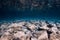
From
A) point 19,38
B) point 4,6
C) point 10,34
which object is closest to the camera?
point 19,38

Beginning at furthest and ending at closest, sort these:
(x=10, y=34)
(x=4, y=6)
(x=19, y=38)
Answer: (x=4, y=6) → (x=10, y=34) → (x=19, y=38)

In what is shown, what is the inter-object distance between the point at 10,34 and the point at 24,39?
1076 millimetres

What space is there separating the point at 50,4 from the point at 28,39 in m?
29.5

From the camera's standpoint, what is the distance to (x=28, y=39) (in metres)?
8.53

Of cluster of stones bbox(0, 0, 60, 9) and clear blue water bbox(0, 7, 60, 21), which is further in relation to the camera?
cluster of stones bbox(0, 0, 60, 9)

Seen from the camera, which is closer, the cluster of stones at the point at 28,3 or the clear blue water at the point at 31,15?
the clear blue water at the point at 31,15

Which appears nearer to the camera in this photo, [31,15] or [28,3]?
[31,15]

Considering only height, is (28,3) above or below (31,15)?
below

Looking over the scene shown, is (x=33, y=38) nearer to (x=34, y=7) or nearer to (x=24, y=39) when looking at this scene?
(x=24, y=39)

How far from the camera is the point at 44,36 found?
28.8 feet

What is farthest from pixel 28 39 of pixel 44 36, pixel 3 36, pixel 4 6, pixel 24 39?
pixel 4 6

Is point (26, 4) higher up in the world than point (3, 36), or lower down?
lower down

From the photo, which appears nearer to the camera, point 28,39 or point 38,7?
point 28,39

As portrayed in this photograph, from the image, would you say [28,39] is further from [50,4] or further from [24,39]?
[50,4]
